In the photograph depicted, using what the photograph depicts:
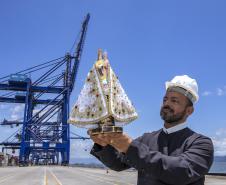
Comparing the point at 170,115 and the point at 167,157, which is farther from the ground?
the point at 170,115

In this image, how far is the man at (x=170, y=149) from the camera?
303cm

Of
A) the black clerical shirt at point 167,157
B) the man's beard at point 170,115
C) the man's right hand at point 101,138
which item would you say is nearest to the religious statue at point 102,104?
the man's right hand at point 101,138

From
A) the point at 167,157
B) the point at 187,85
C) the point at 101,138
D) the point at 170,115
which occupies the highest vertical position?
the point at 187,85

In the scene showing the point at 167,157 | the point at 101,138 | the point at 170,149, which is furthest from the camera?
the point at 170,149

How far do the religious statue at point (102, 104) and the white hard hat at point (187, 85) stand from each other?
1.69 feet

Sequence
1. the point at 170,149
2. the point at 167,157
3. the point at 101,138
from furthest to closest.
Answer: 1. the point at 170,149
2. the point at 167,157
3. the point at 101,138

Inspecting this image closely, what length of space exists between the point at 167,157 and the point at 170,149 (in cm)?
36

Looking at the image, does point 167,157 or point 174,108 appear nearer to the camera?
point 167,157

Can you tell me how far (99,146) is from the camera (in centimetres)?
342

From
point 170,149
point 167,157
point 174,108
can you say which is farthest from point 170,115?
point 167,157

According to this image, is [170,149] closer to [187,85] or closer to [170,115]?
[170,115]

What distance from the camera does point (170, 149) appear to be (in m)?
3.47

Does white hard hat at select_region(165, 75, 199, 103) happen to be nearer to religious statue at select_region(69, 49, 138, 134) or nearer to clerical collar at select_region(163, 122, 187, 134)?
clerical collar at select_region(163, 122, 187, 134)

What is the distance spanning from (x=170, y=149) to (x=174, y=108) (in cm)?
29
